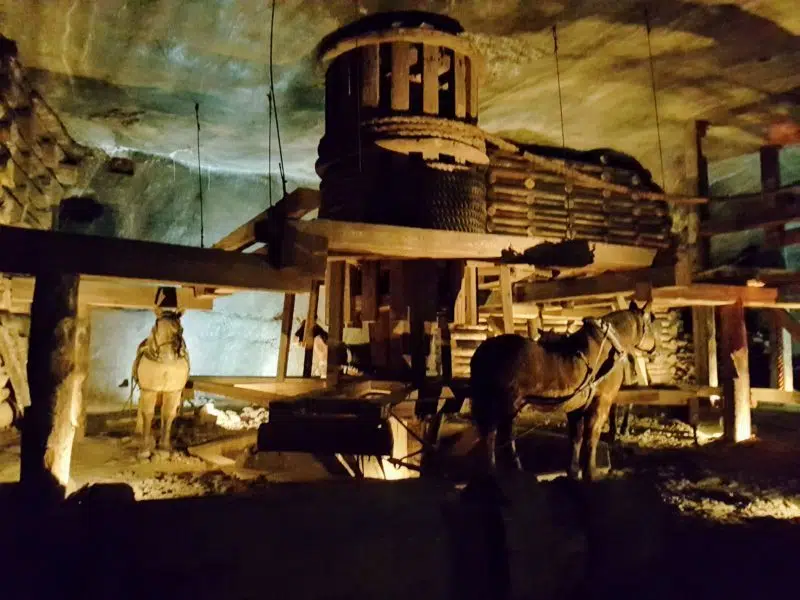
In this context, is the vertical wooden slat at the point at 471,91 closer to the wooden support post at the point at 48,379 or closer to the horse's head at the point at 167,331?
the horse's head at the point at 167,331

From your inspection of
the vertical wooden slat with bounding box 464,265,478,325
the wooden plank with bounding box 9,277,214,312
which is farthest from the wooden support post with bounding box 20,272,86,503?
the vertical wooden slat with bounding box 464,265,478,325

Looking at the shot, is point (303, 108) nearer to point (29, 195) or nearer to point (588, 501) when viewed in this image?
point (29, 195)

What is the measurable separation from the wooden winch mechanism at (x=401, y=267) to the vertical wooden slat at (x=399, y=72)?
0.07ft

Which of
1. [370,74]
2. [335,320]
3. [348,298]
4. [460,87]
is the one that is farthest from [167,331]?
[460,87]

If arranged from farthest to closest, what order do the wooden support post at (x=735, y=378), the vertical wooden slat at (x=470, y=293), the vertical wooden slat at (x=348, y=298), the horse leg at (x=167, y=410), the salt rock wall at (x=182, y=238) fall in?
1. the salt rock wall at (x=182, y=238)
2. the wooden support post at (x=735, y=378)
3. the vertical wooden slat at (x=348, y=298)
4. the vertical wooden slat at (x=470, y=293)
5. the horse leg at (x=167, y=410)

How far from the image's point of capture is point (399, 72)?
873 centimetres

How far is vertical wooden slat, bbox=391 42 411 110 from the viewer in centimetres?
872

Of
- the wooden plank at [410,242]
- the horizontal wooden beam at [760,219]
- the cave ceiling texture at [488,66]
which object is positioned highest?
the cave ceiling texture at [488,66]

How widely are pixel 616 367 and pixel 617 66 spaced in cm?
566

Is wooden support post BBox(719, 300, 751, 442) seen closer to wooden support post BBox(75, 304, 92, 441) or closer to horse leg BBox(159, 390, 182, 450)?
Answer: horse leg BBox(159, 390, 182, 450)

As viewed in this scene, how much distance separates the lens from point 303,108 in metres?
11.4

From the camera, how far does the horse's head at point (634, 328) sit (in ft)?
25.0

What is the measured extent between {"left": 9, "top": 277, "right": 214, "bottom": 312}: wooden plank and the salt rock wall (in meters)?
6.68

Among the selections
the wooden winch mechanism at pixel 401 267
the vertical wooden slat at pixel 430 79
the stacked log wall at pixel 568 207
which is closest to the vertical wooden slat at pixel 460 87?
the wooden winch mechanism at pixel 401 267
